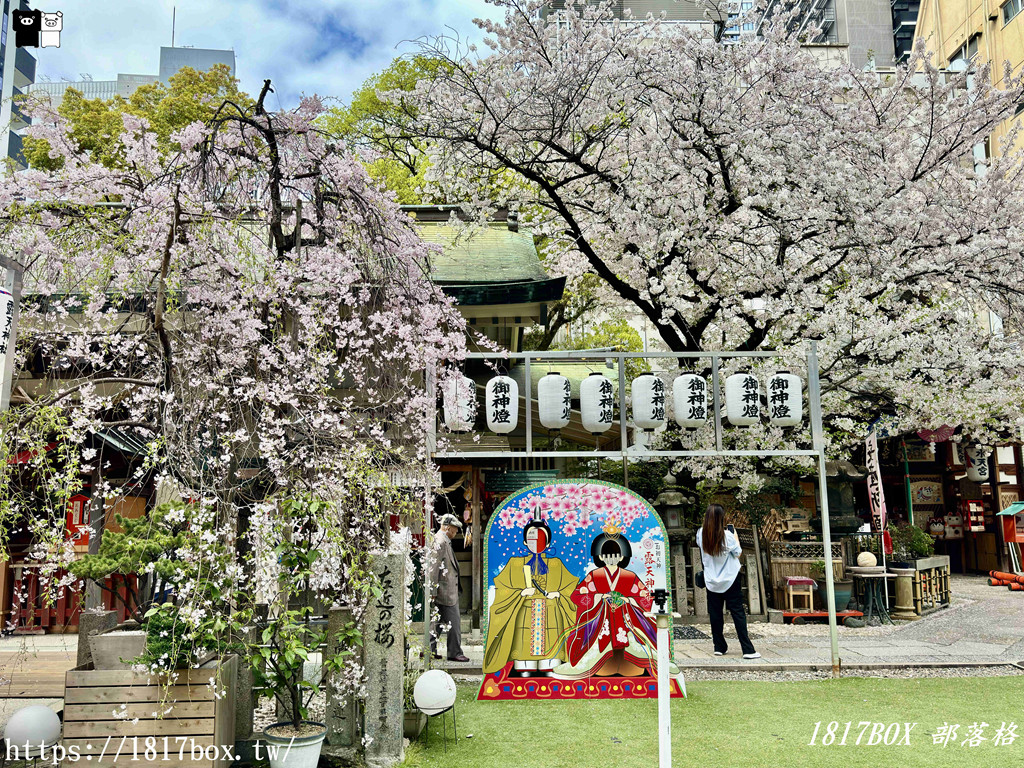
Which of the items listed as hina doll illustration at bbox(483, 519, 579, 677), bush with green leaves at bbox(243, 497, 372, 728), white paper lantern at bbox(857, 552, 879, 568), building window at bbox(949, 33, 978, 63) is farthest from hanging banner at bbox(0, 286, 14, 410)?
building window at bbox(949, 33, 978, 63)

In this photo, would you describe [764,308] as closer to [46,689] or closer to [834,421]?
[834,421]

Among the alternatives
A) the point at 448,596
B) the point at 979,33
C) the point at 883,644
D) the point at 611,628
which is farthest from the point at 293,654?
the point at 979,33

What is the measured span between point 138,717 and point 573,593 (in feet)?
13.4

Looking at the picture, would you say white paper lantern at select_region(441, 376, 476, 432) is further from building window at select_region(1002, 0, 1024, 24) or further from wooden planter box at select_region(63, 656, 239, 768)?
building window at select_region(1002, 0, 1024, 24)

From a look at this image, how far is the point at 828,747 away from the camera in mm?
6027

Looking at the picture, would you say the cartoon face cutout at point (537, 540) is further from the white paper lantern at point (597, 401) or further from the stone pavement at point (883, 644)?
the stone pavement at point (883, 644)

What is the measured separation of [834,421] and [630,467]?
12.4 feet

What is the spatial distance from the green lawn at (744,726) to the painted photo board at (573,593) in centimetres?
26

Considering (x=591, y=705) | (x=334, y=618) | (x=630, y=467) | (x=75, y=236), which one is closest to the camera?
(x=334, y=618)

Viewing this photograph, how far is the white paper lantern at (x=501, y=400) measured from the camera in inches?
348

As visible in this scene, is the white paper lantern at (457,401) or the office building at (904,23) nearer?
the white paper lantern at (457,401)

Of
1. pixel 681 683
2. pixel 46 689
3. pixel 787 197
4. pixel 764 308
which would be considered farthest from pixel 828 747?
pixel 787 197

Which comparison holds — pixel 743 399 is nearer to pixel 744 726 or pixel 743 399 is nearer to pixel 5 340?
pixel 744 726

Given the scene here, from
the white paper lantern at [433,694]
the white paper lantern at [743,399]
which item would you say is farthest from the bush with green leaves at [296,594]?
the white paper lantern at [743,399]
